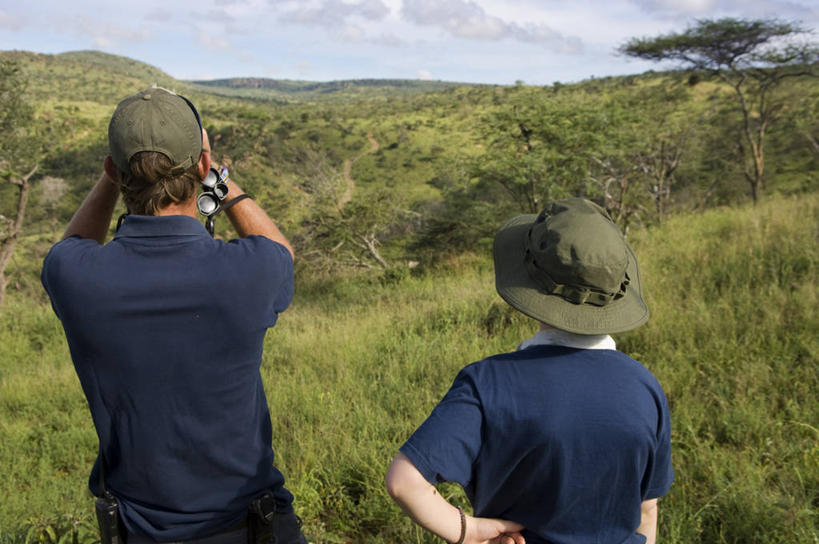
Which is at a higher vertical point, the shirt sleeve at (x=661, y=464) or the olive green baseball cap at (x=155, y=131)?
the olive green baseball cap at (x=155, y=131)

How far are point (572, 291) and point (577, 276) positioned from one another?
41 mm

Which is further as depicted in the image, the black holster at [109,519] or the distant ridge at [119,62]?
the distant ridge at [119,62]

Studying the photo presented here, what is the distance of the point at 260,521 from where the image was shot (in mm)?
1389

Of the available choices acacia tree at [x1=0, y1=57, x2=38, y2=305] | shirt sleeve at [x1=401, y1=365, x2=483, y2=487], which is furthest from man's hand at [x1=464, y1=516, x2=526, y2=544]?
acacia tree at [x1=0, y1=57, x2=38, y2=305]

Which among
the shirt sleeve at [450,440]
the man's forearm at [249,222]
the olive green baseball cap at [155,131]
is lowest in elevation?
the shirt sleeve at [450,440]

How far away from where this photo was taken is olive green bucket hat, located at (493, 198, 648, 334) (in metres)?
1.14

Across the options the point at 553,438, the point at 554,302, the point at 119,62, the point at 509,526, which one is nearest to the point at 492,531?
the point at 509,526

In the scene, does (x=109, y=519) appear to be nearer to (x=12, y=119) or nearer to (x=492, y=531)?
(x=492, y=531)

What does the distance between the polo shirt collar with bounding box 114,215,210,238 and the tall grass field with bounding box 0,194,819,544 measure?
1224mm

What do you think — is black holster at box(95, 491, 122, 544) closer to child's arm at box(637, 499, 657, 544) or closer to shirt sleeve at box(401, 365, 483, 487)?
shirt sleeve at box(401, 365, 483, 487)

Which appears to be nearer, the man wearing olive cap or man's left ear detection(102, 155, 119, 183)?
the man wearing olive cap

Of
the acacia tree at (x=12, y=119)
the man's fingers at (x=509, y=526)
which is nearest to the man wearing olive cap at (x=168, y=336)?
the man's fingers at (x=509, y=526)

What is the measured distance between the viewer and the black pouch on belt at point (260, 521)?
1.38m

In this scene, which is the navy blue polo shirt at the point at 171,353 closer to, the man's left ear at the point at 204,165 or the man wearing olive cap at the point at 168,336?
the man wearing olive cap at the point at 168,336
